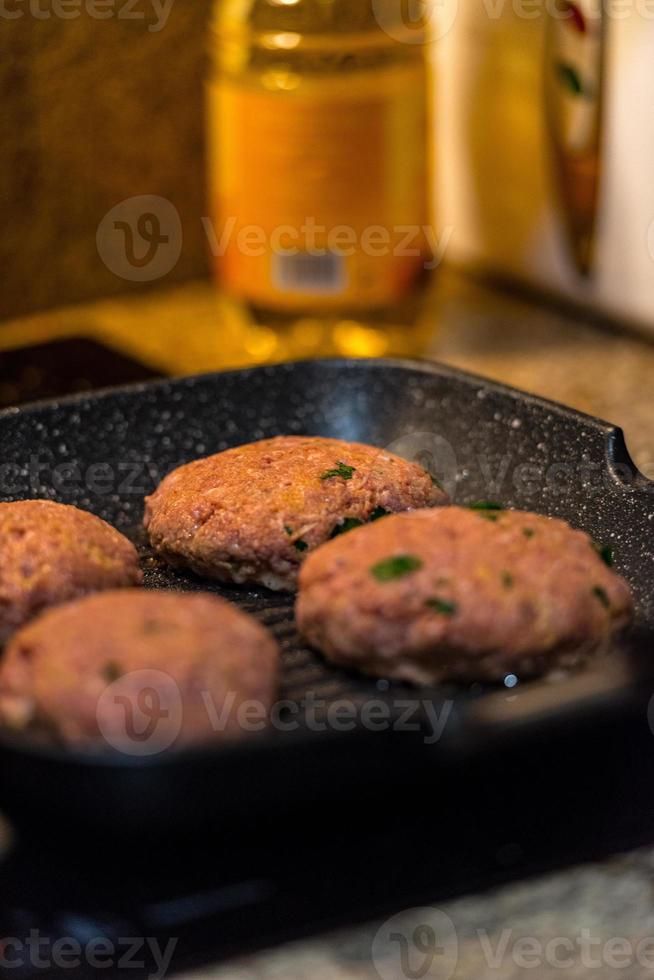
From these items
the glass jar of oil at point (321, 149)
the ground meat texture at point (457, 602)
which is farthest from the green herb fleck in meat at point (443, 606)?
the glass jar of oil at point (321, 149)

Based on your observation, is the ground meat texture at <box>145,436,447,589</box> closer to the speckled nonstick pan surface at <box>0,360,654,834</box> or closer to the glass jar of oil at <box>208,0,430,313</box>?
the speckled nonstick pan surface at <box>0,360,654,834</box>

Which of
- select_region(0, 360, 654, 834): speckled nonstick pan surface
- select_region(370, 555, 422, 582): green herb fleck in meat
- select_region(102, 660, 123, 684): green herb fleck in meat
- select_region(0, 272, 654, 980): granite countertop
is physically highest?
select_region(102, 660, 123, 684): green herb fleck in meat

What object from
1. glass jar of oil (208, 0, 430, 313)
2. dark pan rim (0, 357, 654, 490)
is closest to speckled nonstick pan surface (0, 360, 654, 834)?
dark pan rim (0, 357, 654, 490)

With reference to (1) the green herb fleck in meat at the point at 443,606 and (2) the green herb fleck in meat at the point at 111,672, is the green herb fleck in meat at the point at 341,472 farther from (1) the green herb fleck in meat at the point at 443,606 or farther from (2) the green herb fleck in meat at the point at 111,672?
(2) the green herb fleck in meat at the point at 111,672

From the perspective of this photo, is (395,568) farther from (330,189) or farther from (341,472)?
(330,189)

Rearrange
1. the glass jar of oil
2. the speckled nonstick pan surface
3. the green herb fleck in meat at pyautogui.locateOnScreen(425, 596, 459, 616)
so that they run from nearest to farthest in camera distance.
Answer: the speckled nonstick pan surface, the green herb fleck in meat at pyautogui.locateOnScreen(425, 596, 459, 616), the glass jar of oil

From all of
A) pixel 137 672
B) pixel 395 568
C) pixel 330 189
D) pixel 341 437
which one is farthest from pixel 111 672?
pixel 330 189

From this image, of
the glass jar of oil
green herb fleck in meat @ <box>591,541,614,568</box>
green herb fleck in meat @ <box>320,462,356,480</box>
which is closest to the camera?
green herb fleck in meat @ <box>591,541,614,568</box>

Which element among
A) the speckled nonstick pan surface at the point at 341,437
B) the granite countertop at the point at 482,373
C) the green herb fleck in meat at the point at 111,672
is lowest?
the granite countertop at the point at 482,373

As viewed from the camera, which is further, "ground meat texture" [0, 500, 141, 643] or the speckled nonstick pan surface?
"ground meat texture" [0, 500, 141, 643]
